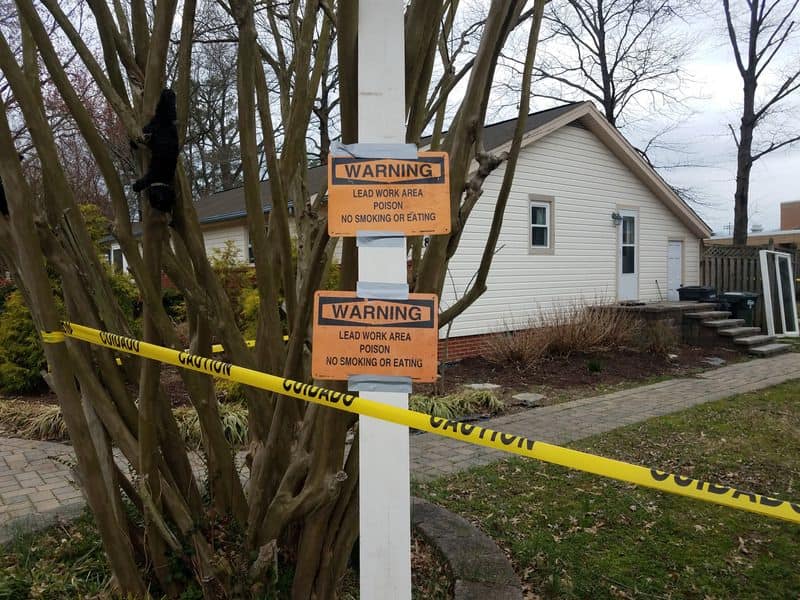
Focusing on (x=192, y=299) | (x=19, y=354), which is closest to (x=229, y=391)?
(x=19, y=354)

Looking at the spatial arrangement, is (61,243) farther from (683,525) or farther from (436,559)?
(683,525)

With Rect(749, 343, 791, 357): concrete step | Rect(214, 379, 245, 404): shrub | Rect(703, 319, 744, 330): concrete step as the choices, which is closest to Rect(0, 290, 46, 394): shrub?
Rect(214, 379, 245, 404): shrub

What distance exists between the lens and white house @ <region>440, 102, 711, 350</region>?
11873 mm

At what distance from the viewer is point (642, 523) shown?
370cm

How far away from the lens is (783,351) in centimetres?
1268

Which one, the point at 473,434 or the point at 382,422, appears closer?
the point at 473,434

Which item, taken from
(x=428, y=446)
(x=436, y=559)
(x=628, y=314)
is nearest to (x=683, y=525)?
(x=436, y=559)

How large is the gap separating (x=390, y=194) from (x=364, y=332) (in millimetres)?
436

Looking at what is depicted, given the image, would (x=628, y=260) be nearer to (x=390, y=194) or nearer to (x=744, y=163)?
(x=744, y=163)

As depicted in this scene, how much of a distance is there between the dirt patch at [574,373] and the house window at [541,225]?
10.0 ft

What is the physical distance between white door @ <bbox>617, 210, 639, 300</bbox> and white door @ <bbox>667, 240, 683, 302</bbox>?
161 centimetres

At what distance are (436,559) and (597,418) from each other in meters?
4.42

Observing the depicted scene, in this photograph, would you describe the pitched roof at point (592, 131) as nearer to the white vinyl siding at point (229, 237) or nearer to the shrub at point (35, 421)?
the white vinyl siding at point (229, 237)

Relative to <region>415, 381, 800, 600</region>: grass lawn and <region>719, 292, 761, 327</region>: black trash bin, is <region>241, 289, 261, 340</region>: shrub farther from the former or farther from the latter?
<region>719, 292, 761, 327</region>: black trash bin
